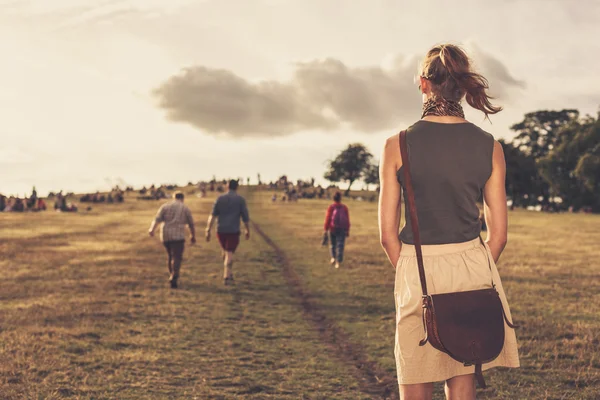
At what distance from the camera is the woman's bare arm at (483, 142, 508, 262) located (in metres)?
3.28

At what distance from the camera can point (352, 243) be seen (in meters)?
28.9

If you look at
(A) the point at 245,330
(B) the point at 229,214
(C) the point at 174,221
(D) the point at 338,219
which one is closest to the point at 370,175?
(D) the point at 338,219

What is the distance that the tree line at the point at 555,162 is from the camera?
64938 millimetres

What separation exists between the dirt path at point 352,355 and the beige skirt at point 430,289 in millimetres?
3537

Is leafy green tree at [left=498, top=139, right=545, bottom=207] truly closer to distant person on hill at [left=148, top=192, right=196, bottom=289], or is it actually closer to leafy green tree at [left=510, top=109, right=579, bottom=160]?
leafy green tree at [left=510, top=109, right=579, bottom=160]

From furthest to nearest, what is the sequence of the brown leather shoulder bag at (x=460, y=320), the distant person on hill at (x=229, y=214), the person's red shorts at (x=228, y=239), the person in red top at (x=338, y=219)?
the person in red top at (x=338, y=219) → the person's red shorts at (x=228, y=239) → the distant person on hill at (x=229, y=214) → the brown leather shoulder bag at (x=460, y=320)

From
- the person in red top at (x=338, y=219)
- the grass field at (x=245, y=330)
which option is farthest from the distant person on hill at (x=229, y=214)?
the person in red top at (x=338, y=219)

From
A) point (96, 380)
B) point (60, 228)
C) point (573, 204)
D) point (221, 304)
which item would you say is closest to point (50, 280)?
point (221, 304)

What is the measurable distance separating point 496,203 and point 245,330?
7.33m

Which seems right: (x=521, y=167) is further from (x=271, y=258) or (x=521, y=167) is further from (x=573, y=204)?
(x=271, y=258)

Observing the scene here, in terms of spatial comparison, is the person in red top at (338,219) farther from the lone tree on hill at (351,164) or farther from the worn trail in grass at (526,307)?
the lone tree on hill at (351,164)

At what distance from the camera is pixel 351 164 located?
131 m

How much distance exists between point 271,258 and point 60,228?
23.8 meters

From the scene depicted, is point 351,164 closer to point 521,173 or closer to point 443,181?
point 521,173
